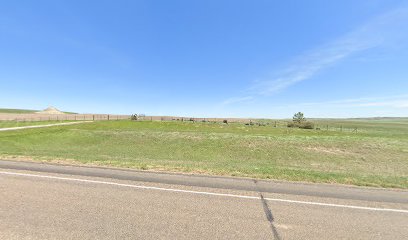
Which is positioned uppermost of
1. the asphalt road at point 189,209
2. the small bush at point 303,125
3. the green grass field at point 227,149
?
the small bush at point 303,125

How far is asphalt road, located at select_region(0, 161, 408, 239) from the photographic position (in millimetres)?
4926

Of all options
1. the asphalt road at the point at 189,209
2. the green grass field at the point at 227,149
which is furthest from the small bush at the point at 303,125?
the asphalt road at the point at 189,209

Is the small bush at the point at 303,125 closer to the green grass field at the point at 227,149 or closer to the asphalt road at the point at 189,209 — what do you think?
the green grass field at the point at 227,149

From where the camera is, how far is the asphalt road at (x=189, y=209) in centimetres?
493

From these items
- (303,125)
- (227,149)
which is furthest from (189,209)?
(303,125)

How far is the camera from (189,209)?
19.9 ft

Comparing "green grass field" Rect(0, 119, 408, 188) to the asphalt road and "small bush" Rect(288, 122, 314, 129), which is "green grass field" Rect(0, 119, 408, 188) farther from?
"small bush" Rect(288, 122, 314, 129)

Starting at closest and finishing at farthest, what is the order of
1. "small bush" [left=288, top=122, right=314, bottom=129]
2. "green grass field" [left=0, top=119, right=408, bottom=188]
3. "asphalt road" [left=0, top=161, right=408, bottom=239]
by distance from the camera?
"asphalt road" [left=0, top=161, right=408, bottom=239], "green grass field" [left=0, top=119, right=408, bottom=188], "small bush" [left=288, top=122, right=314, bottom=129]

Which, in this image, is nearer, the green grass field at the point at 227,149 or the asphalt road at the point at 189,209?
the asphalt road at the point at 189,209

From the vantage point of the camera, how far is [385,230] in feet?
17.1

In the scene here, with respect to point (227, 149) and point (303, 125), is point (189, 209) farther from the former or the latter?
point (303, 125)

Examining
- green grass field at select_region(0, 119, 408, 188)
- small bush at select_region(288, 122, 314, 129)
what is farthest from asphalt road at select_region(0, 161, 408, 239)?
small bush at select_region(288, 122, 314, 129)

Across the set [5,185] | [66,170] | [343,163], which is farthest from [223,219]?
[343,163]

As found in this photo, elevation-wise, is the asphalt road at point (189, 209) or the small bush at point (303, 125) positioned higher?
the small bush at point (303, 125)
